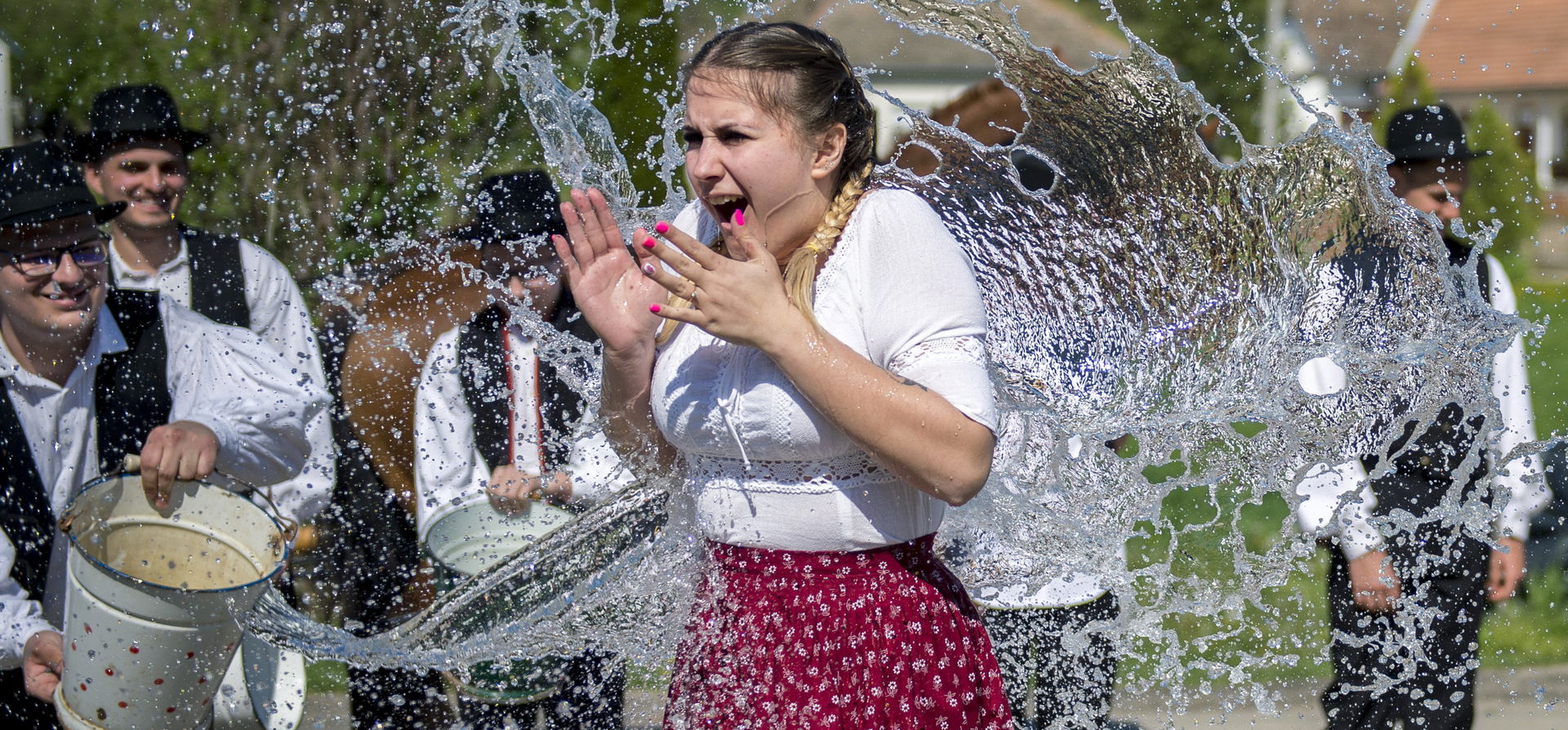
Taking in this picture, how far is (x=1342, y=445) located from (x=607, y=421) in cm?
178

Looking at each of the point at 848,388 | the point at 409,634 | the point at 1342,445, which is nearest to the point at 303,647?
the point at 409,634

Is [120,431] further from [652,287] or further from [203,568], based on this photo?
[652,287]

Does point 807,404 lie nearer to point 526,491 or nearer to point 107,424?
point 526,491

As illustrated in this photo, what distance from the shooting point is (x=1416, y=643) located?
327 cm

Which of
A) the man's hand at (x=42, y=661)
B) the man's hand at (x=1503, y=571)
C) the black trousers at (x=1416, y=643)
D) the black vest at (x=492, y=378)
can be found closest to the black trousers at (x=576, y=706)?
the black vest at (x=492, y=378)

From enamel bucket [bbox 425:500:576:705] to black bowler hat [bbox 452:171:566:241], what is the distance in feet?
2.21

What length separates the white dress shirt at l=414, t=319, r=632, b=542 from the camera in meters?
3.06

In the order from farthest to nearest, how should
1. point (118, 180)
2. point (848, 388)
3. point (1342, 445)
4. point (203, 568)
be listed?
point (118, 180) < point (1342, 445) < point (203, 568) < point (848, 388)

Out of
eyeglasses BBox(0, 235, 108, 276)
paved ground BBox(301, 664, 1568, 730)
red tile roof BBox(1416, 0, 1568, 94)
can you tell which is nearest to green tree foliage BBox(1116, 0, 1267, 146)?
red tile roof BBox(1416, 0, 1568, 94)

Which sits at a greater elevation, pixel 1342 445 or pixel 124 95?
pixel 124 95

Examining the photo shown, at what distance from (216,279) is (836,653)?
2.14 m

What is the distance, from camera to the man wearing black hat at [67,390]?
9.36 ft

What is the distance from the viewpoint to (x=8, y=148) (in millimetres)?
3055

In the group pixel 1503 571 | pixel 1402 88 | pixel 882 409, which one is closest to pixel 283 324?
pixel 882 409
